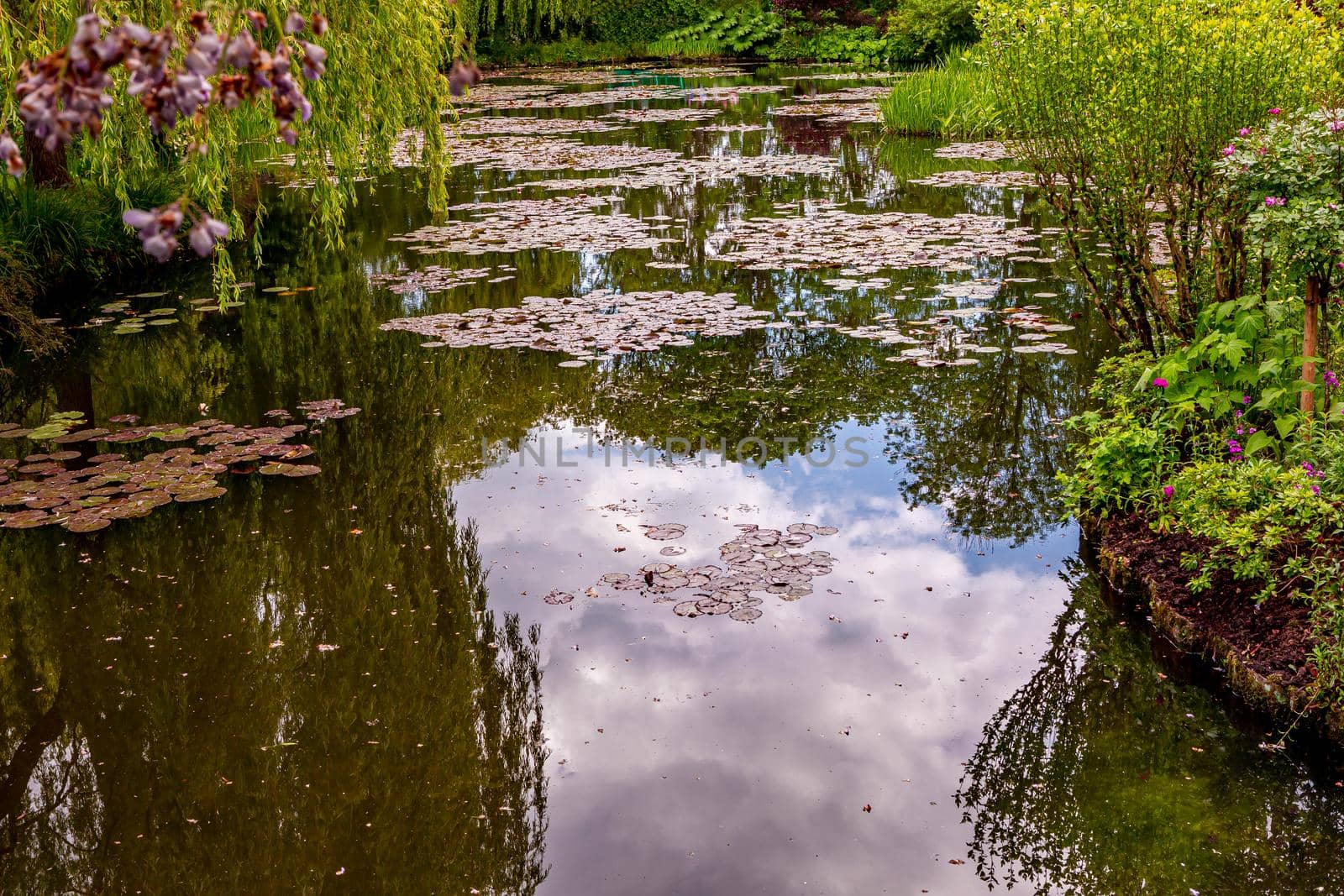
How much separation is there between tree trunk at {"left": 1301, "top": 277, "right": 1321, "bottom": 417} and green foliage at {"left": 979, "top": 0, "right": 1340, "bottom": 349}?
0.47 m

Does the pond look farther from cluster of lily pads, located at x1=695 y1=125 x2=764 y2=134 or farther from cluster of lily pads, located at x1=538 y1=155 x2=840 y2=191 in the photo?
cluster of lily pads, located at x1=695 y1=125 x2=764 y2=134

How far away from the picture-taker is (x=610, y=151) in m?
14.4

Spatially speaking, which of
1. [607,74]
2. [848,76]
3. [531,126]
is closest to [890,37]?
[848,76]

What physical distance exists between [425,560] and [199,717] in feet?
3.71

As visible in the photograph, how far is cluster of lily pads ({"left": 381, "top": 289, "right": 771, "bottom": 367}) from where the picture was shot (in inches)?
263

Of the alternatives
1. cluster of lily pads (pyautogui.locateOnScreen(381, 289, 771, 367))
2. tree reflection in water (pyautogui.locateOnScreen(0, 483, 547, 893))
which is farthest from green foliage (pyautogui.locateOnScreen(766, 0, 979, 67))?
tree reflection in water (pyautogui.locateOnScreen(0, 483, 547, 893))

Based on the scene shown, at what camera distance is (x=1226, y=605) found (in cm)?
356

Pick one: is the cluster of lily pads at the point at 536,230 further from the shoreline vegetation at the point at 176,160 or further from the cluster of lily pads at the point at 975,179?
the cluster of lily pads at the point at 975,179

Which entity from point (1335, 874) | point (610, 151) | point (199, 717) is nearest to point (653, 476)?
point (199, 717)

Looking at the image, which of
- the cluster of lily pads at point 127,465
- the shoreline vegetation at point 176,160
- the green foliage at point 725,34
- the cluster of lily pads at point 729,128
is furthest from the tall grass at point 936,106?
the green foliage at point 725,34

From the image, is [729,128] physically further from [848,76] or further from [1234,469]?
[1234,469]

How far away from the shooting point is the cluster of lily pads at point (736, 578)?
152 inches

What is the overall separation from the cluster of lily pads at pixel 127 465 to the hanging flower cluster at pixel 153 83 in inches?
138

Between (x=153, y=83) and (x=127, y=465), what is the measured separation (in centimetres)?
424
